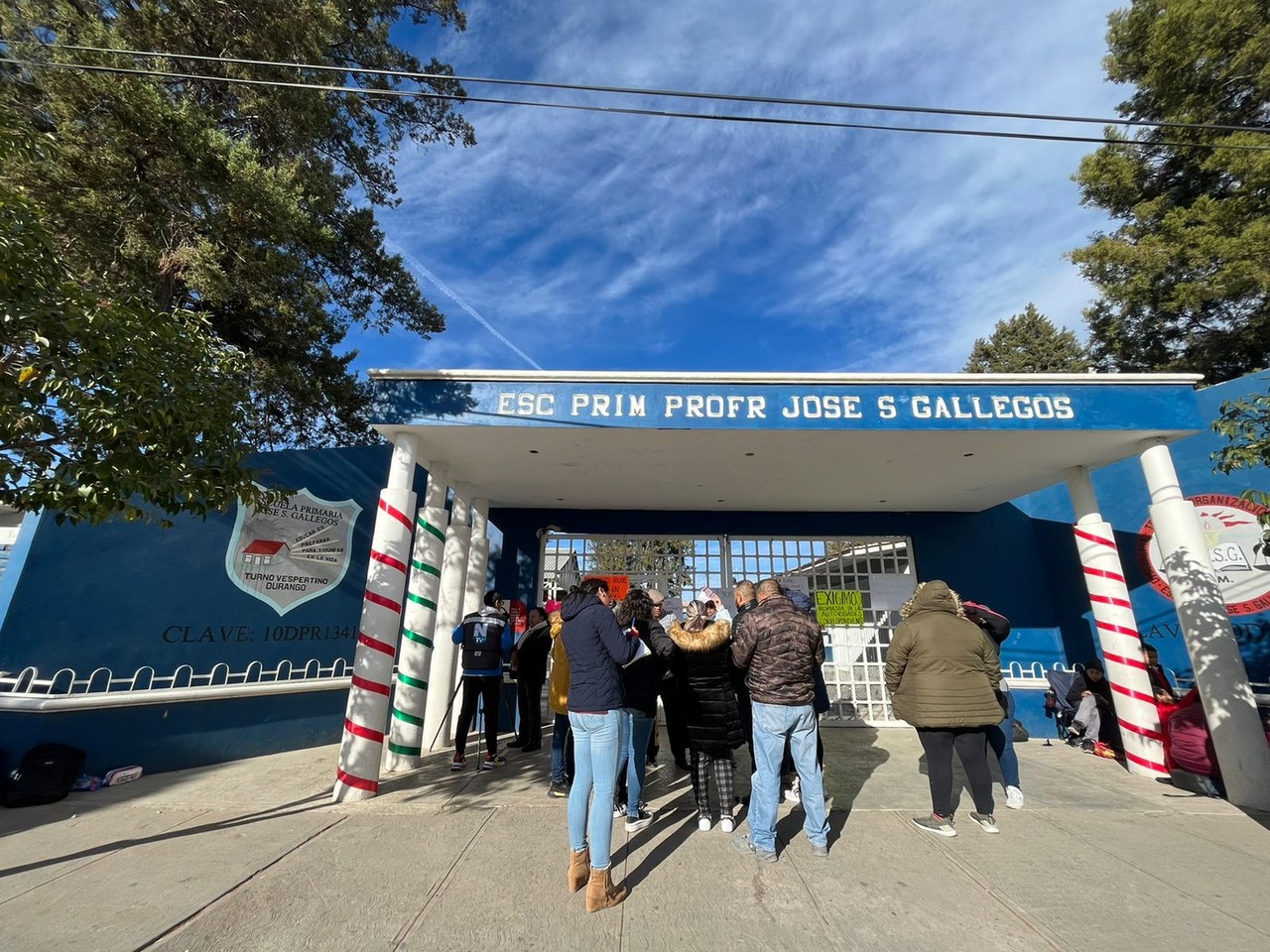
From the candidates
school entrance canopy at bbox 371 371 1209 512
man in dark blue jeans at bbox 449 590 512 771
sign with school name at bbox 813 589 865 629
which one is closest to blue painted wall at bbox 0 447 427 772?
man in dark blue jeans at bbox 449 590 512 771

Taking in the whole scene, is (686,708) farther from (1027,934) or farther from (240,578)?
(240,578)

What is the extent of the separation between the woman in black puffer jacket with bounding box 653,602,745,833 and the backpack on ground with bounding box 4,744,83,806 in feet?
16.9

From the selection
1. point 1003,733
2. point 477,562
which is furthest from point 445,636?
point 1003,733

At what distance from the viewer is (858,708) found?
8.53 metres

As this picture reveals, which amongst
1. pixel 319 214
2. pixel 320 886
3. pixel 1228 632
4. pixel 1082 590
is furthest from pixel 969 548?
pixel 319 214

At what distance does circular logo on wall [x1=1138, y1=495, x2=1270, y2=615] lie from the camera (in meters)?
6.57

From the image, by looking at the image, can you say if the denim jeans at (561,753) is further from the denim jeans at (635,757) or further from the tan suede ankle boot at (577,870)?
the tan suede ankle boot at (577,870)

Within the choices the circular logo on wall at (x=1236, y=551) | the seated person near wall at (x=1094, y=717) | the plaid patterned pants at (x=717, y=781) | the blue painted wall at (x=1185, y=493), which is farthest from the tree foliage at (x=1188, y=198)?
the plaid patterned pants at (x=717, y=781)

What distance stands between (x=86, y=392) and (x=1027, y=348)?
98.3 ft

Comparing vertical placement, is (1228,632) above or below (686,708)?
above

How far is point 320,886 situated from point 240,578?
4.18 meters

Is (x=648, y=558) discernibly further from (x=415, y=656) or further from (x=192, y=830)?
(x=192, y=830)

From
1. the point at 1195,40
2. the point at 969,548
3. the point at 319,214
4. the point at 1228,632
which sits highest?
the point at 1195,40

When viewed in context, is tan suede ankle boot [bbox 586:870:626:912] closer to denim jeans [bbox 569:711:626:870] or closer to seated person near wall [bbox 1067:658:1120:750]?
denim jeans [bbox 569:711:626:870]
